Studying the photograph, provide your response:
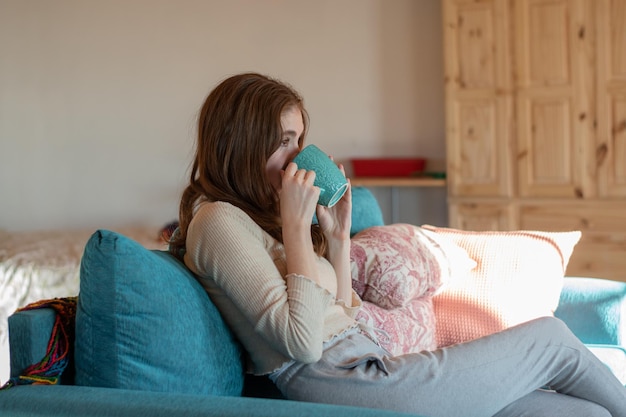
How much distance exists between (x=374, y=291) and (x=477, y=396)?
569mm

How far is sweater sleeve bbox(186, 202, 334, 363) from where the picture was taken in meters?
1.47

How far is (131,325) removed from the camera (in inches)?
54.6

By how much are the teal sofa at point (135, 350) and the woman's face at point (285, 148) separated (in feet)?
0.94

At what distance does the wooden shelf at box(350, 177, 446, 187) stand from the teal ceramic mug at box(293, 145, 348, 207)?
2.99 meters

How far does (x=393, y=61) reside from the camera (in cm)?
500

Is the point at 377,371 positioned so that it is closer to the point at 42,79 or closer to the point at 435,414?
the point at 435,414

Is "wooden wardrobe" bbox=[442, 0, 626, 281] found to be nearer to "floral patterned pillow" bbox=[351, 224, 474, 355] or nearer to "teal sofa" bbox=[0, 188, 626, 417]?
"floral patterned pillow" bbox=[351, 224, 474, 355]

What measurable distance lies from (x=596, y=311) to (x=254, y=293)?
1.28 meters

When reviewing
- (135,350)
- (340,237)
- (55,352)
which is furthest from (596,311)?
(55,352)

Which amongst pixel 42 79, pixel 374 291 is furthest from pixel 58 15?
pixel 374 291

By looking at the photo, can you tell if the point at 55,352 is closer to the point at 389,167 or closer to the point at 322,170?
the point at 322,170

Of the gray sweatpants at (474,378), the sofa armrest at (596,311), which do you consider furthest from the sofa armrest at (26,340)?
the sofa armrest at (596,311)

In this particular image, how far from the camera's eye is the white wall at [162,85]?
5.00m

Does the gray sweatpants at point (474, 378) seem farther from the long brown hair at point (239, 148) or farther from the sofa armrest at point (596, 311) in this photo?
the sofa armrest at point (596, 311)
